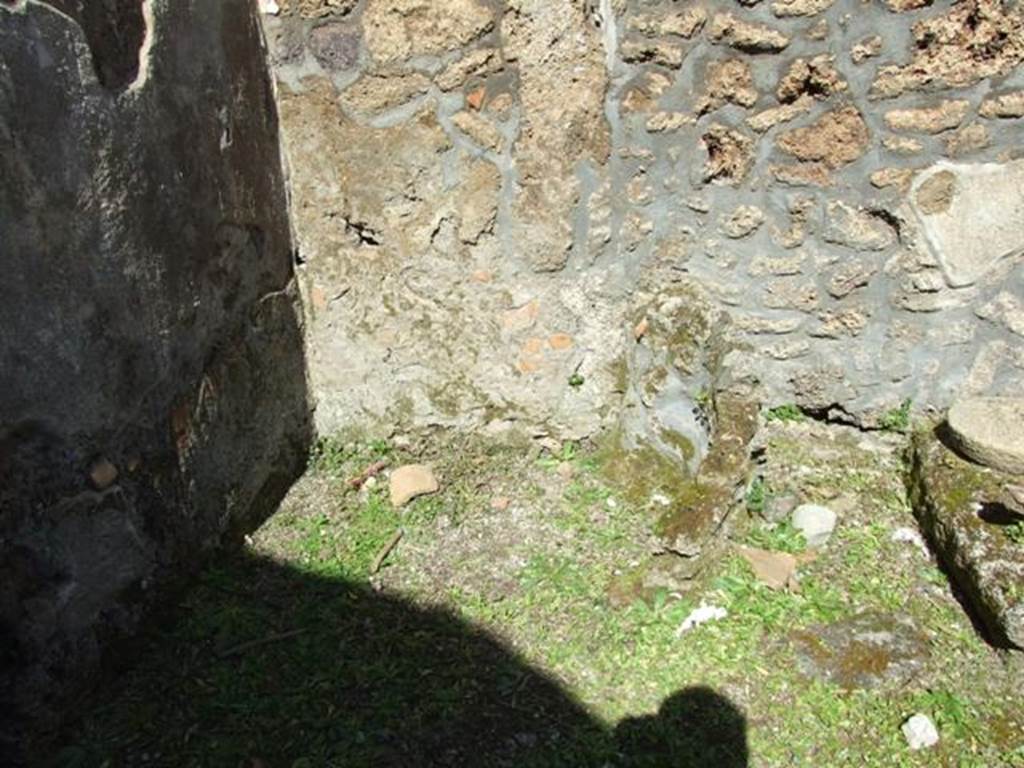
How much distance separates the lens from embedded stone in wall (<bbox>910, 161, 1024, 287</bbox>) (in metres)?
2.68

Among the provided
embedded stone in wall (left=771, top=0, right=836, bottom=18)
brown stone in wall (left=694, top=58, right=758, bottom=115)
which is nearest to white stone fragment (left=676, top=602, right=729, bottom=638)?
brown stone in wall (left=694, top=58, right=758, bottom=115)

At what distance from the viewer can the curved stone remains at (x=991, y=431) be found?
2646 millimetres

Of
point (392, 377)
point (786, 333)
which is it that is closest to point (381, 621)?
point (392, 377)

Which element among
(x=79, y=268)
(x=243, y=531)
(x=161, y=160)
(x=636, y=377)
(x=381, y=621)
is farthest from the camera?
(x=636, y=377)

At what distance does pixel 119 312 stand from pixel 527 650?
4.48ft

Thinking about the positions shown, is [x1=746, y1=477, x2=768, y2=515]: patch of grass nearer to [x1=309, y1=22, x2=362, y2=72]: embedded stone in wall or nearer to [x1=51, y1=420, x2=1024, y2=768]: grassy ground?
[x1=51, y1=420, x2=1024, y2=768]: grassy ground

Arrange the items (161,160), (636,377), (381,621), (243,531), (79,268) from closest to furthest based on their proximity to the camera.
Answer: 1. (79,268)
2. (161,160)
3. (381,621)
4. (243,531)
5. (636,377)

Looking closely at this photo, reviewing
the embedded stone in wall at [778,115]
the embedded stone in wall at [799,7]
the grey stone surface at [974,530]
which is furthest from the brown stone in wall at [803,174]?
the grey stone surface at [974,530]

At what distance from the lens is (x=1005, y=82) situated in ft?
8.41

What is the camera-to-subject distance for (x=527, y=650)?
239 centimetres

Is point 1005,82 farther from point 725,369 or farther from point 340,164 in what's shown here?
point 340,164

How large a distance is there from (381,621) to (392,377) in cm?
90

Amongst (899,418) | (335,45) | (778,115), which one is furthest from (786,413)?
(335,45)

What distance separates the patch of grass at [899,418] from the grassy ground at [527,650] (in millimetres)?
152
